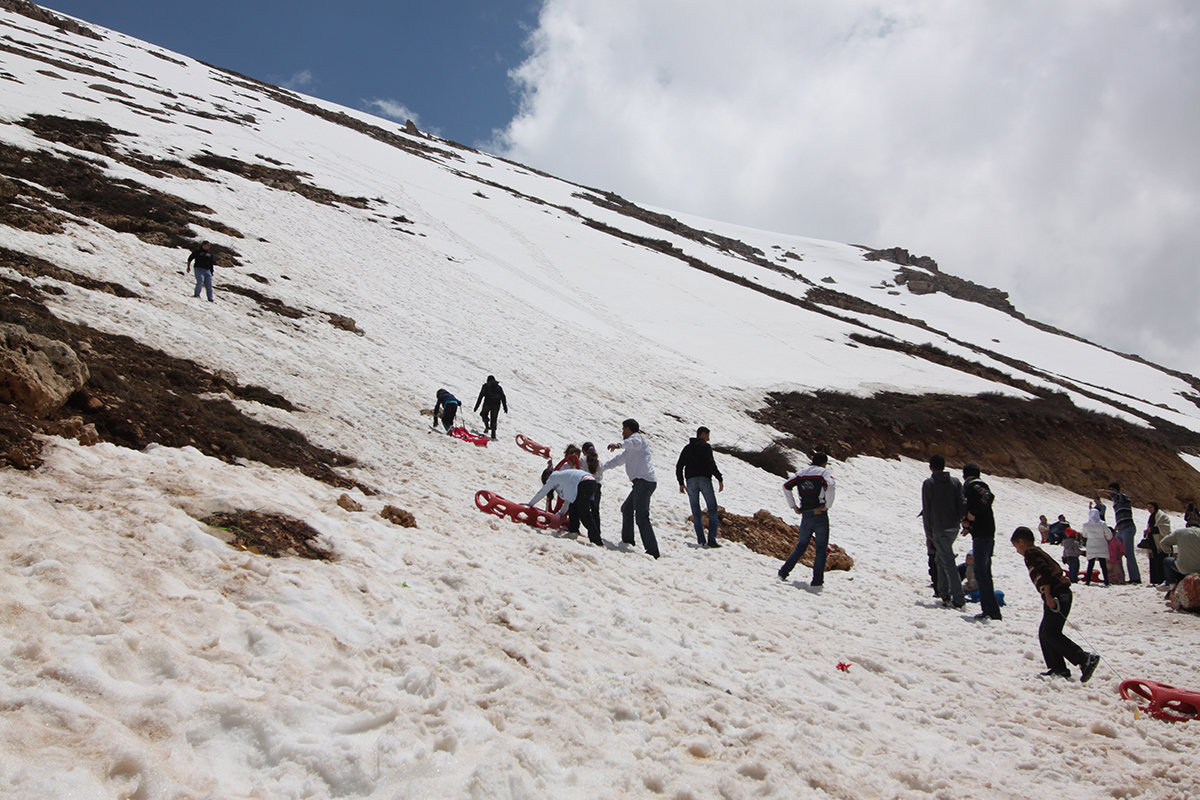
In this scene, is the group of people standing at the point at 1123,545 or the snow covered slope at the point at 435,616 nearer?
the snow covered slope at the point at 435,616

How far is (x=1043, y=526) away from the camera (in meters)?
18.2

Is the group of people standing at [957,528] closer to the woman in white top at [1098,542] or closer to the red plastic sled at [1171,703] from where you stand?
the red plastic sled at [1171,703]

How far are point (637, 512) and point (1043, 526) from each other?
15115 mm

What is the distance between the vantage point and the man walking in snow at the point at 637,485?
8789mm

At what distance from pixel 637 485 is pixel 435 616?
466 centimetres

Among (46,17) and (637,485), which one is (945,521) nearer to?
(637,485)

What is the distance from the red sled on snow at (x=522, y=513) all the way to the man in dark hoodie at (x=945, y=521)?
487 cm

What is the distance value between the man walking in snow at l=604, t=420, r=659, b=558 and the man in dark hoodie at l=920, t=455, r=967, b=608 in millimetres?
3647

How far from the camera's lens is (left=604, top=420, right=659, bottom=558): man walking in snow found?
8789 millimetres

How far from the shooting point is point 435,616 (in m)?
4.84

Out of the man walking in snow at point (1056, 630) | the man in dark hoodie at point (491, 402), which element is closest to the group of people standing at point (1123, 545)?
the man walking in snow at point (1056, 630)

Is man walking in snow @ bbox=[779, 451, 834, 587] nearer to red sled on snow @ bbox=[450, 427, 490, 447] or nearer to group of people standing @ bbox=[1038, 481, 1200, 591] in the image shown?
group of people standing @ bbox=[1038, 481, 1200, 591]

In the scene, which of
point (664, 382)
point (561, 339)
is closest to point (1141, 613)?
point (664, 382)

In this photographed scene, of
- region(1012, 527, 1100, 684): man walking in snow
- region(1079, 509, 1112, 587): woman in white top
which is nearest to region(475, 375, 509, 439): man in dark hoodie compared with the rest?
region(1012, 527, 1100, 684): man walking in snow
